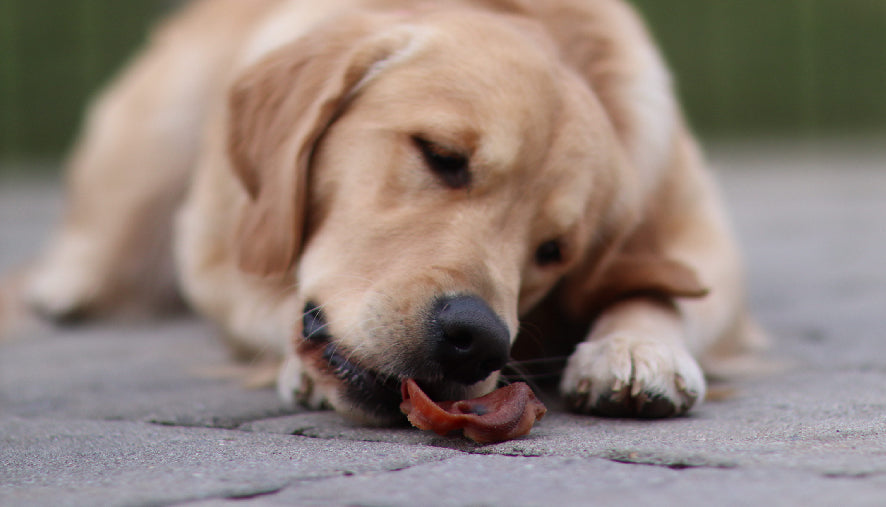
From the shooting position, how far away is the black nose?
203cm

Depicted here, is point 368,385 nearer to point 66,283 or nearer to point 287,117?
point 287,117

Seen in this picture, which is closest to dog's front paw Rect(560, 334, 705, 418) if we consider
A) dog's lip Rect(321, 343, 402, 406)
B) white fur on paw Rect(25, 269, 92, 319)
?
dog's lip Rect(321, 343, 402, 406)

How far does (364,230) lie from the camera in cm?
234

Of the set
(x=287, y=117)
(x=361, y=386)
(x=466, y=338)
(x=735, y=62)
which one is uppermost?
(x=735, y=62)

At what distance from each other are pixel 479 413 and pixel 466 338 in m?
0.15

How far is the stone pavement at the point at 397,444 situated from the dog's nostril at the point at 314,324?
18 cm

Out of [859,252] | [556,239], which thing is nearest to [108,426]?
[556,239]

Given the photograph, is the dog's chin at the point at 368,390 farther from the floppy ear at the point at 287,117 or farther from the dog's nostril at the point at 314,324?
the floppy ear at the point at 287,117

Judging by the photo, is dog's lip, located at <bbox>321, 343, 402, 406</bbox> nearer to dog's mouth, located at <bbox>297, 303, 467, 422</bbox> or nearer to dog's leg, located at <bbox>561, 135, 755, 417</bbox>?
dog's mouth, located at <bbox>297, 303, 467, 422</bbox>

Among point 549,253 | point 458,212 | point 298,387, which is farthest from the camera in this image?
point 549,253

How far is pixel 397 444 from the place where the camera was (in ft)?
6.38

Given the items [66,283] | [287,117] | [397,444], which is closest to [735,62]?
[66,283]

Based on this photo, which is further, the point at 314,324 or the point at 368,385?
the point at 314,324

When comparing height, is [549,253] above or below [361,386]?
above
